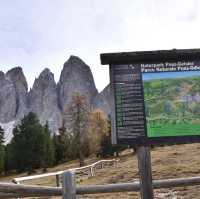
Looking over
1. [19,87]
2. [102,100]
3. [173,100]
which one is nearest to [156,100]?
[173,100]

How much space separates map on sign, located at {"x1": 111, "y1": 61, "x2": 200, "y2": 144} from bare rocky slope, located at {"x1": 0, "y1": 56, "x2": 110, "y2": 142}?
13723 centimetres

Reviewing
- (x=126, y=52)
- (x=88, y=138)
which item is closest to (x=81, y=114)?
(x=88, y=138)

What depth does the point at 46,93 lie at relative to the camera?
490 ft

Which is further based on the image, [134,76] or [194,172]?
[194,172]

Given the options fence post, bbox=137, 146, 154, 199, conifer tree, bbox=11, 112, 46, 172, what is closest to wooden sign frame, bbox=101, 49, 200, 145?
fence post, bbox=137, 146, 154, 199

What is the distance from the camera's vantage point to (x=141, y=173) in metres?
6.93

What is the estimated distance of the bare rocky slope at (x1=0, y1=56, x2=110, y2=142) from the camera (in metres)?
147

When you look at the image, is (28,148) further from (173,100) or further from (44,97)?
(44,97)

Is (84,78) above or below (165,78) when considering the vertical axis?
above

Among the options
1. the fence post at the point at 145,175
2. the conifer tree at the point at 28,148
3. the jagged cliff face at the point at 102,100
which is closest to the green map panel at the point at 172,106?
the fence post at the point at 145,175

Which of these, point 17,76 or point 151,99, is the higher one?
point 17,76

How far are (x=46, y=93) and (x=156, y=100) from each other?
471 ft

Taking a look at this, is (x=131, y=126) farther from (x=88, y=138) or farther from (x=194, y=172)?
(x=88, y=138)

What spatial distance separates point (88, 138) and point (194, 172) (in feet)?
121
